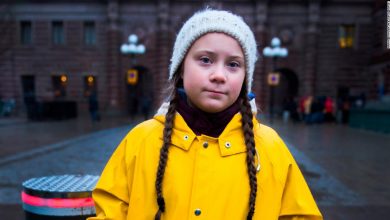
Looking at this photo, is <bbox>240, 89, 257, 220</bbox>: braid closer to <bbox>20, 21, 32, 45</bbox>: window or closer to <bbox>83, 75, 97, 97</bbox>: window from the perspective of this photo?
<bbox>83, 75, 97, 97</bbox>: window

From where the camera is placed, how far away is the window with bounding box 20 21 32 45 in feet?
98.1

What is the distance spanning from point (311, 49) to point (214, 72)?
28952 millimetres

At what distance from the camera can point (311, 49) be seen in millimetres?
28797

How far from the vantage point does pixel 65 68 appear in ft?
97.5

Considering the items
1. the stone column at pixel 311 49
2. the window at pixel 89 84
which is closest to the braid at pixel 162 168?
the stone column at pixel 311 49

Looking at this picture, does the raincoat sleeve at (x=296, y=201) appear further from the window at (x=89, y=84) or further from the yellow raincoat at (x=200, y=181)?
the window at (x=89, y=84)

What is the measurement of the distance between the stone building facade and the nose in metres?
27.1

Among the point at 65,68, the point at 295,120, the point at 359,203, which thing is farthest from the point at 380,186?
the point at 65,68

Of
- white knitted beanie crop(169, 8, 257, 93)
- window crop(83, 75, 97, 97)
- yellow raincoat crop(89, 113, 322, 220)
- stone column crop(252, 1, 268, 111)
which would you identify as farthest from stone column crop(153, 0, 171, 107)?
yellow raincoat crop(89, 113, 322, 220)

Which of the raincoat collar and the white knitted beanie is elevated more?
the white knitted beanie

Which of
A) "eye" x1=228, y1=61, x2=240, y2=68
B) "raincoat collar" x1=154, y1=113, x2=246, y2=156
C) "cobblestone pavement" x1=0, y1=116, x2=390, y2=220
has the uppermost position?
"eye" x1=228, y1=61, x2=240, y2=68

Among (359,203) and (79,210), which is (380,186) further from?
(79,210)

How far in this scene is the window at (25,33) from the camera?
1177 inches

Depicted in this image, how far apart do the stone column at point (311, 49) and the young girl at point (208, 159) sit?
28.6m
